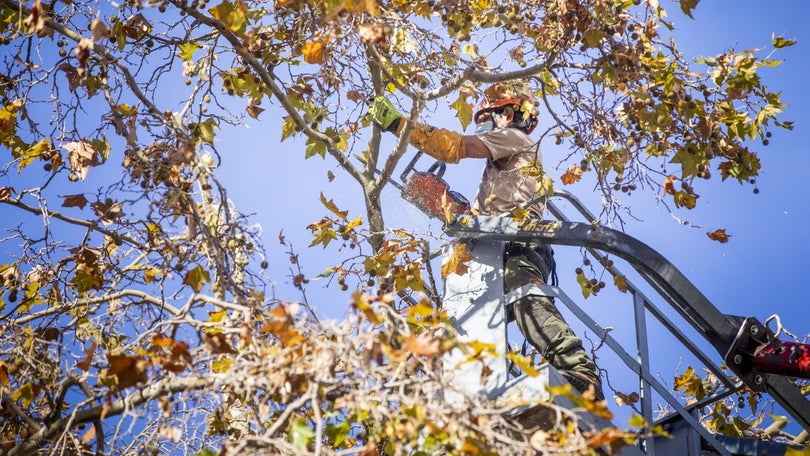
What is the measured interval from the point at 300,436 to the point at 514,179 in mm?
3446

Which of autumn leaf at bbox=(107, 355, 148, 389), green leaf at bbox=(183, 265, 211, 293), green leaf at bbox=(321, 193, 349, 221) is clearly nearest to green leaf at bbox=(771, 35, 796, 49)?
green leaf at bbox=(321, 193, 349, 221)

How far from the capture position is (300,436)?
9.77ft

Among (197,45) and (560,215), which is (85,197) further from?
(560,215)

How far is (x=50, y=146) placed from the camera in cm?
540

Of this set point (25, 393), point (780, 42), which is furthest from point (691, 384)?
point (25, 393)

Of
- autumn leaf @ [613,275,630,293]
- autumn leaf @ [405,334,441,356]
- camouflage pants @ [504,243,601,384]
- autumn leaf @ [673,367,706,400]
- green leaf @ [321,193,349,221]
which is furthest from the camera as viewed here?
autumn leaf @ [673,367,706,400]

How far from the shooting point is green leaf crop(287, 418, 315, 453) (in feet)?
9.68

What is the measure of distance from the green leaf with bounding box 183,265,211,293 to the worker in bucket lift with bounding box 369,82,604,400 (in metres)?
1.65

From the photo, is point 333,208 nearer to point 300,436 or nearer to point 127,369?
point 127,369

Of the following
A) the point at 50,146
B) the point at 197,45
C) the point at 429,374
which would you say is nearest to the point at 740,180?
the point at 429,374

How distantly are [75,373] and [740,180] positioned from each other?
12.8ft

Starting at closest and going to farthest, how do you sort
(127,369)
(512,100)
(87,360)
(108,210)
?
(127,369), (87,360), (108,210), (512,100)

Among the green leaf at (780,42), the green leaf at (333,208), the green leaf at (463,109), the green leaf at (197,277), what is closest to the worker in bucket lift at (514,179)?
the green leaf at (463,109)

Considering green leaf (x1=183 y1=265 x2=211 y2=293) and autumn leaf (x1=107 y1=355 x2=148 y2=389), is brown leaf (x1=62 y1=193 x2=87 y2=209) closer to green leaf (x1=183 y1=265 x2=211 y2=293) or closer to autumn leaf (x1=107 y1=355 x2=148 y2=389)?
green leaf (x1=183 y1=265 x2=211 y2=293)
